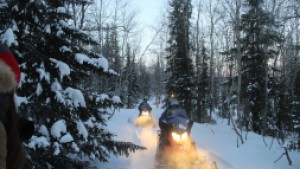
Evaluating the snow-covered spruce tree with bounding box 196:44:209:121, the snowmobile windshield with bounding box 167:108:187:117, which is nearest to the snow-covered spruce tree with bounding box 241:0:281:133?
the snow-covered spruce tree with bounding box 196:44:209:121

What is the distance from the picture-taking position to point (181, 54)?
123ft

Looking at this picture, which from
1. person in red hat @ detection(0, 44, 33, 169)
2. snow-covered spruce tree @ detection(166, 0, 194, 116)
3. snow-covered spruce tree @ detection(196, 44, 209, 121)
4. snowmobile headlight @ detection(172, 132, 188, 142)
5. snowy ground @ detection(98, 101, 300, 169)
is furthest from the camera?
snow-covered spruce tree @ detection(196, 44, 209, 121)

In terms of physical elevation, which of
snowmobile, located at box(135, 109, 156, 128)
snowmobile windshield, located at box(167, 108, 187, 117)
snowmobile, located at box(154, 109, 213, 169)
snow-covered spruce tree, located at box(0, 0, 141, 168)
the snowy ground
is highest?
snow-covered spruce tree, located at box(0, 0, 141, 168)

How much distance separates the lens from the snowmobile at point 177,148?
1183 centimetres

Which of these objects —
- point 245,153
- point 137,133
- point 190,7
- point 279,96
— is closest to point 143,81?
point 190,7

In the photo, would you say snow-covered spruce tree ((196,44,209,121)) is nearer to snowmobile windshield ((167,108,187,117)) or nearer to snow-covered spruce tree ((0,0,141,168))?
snowmobile windshield ((167,108,187,117))

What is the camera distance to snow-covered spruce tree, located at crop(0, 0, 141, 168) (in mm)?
7148

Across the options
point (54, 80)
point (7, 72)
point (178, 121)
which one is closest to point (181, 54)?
point (178, 121)

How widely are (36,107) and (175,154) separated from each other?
6.27 metres

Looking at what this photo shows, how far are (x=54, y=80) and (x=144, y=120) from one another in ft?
59.4

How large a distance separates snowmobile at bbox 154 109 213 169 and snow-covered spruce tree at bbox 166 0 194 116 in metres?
21.9

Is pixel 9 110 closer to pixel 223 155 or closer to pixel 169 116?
pixel 169 116

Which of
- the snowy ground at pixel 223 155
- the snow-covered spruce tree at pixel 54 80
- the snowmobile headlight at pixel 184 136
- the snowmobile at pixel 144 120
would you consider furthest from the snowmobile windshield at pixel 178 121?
the snowmobile at pixel 144 120

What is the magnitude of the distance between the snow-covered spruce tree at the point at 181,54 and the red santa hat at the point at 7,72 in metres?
33.6
